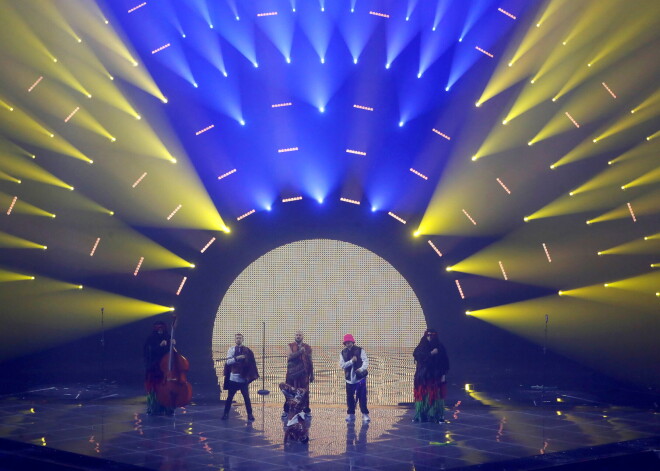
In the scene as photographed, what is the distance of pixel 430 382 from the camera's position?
12.9 m

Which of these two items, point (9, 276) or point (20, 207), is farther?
point (9, 276)

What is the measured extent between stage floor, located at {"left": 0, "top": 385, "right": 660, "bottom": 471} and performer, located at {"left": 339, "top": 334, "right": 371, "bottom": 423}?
256mm

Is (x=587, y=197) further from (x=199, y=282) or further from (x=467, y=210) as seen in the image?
(x=199, y=282)

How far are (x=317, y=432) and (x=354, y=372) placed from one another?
3.54 feet

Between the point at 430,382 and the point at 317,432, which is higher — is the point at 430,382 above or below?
above

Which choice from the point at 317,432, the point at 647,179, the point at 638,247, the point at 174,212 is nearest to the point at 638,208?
the point at 647,179

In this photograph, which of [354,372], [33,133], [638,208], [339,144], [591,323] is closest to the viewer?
[354,372]

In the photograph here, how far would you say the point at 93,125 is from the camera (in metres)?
16.0

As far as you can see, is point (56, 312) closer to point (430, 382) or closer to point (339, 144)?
point (339, 144)

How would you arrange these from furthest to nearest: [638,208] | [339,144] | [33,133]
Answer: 1. [339,144]
2. [638,208]
3. [33,133]

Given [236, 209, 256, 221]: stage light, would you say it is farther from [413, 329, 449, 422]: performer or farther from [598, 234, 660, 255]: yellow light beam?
[598, 234, 660, 255]: yellow light beam

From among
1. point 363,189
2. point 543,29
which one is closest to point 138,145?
point 363,189

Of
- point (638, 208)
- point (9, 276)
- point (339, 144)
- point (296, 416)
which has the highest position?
point (339, 144)

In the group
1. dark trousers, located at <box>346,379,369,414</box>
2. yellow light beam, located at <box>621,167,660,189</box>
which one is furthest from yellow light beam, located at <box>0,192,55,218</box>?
yellow light beam, located at <box>621,167,660,189</box>
